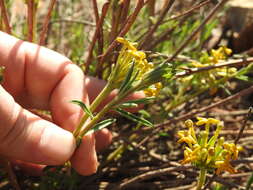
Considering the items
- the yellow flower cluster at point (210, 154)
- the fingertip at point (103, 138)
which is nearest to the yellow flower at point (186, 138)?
the yellow flower cluster at point (210, 154)

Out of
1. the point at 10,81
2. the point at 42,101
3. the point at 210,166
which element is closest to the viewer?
the point at 210,166

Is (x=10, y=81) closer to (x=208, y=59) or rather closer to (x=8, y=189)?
(x=8, y=189)

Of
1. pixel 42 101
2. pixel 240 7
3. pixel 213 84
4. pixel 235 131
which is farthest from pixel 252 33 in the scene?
pixel 42 101

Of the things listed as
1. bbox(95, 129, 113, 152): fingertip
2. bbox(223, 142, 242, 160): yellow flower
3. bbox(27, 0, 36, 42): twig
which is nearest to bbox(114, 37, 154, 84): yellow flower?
bbox(223, 142, 242, 160): yellow flower

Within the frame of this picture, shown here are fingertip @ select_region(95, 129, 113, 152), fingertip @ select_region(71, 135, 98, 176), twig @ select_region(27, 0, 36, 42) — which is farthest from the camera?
fingertip @ select_region(95, 129, 113, 152)

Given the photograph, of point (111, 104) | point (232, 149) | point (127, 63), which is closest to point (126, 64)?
point (127, 63)

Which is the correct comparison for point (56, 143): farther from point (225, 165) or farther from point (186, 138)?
point (225, 165)

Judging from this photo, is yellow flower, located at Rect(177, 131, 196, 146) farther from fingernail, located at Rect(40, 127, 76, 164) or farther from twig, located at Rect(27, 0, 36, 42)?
twig, located at Rect(27, 0, 36, 42)
